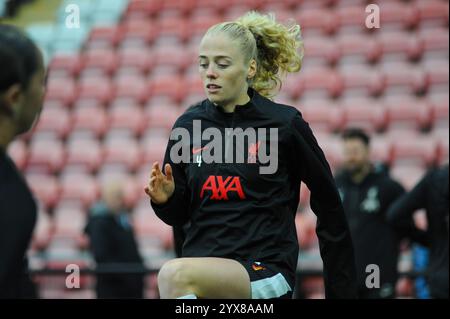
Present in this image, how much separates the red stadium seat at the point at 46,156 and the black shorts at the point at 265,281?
7.95 meters

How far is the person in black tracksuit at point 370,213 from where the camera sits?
638 centimetres

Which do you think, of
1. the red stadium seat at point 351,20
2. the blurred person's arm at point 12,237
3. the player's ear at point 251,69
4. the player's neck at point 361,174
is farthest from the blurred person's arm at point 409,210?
the red stadium seat at point 351,20

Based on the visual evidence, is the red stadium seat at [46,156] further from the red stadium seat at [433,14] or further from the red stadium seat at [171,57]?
the red stadium seat at [433,14]

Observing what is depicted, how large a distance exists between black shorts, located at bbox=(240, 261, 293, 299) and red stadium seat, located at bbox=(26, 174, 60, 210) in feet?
24.5

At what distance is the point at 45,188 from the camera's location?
10.6 metres

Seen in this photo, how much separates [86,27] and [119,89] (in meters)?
1.98

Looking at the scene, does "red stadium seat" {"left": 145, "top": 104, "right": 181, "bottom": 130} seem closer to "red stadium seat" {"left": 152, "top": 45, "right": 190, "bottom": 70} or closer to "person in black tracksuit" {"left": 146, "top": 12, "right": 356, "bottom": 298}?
"red stadium seat" {"left": 152, "top": 45, "right": 190, "bottom": 70}

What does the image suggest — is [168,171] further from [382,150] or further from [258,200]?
[382,150]

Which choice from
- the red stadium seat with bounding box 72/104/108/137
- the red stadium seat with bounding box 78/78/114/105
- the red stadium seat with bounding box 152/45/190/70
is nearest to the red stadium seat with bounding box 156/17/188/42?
the red stadium seat with bounding box 152/45/190/70

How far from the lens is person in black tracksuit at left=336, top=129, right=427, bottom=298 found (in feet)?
20.9

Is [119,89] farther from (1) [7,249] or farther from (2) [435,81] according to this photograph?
(1) [7,249]

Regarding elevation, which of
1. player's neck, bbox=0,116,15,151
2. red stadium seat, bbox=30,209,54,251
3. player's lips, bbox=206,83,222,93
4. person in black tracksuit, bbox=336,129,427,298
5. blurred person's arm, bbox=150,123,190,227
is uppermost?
player's lips, bbox=206,83,222,93

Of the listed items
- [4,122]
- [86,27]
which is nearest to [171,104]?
[86,27]

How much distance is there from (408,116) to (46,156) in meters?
4.67
